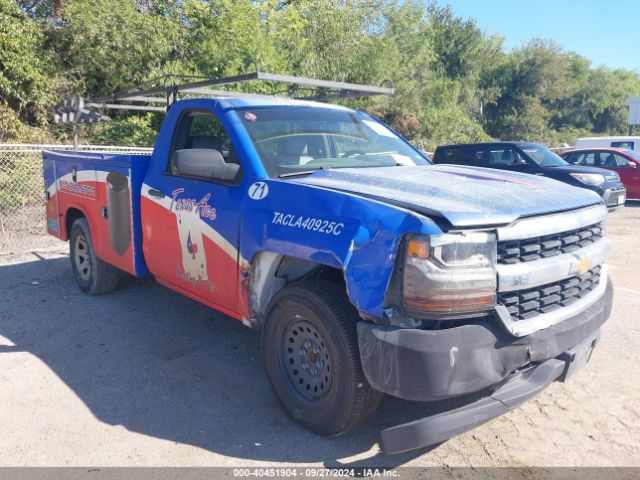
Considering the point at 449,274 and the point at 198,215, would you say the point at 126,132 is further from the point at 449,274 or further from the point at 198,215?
the point at 449,274

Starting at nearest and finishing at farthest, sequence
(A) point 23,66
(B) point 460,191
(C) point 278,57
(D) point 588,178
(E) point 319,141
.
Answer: (B) point 460,191 → (E) point 319,141 → (D) point 588,178 → (A) point 23,66 → (C) point 278,57

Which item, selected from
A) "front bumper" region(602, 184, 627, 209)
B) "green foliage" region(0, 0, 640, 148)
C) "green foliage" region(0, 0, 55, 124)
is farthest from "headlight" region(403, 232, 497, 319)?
"green foliage" region(0, 0, 55, 124)

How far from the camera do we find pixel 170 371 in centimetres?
449

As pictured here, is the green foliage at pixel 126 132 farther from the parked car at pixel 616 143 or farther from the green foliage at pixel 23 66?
the parked car at pixel 616 143

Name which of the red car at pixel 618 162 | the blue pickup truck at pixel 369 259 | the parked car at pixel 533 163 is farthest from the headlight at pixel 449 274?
the red car at pixel 618 162

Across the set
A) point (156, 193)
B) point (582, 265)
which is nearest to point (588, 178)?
point (582, 265)

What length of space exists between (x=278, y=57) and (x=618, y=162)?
10.3 metres

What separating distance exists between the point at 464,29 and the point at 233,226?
36.6 metres

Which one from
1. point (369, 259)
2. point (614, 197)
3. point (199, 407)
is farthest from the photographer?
point (614, 197)

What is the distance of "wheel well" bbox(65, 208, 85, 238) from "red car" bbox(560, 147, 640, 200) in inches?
574

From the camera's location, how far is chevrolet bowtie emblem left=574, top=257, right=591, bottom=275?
10.9 ft

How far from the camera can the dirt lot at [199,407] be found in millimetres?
3340

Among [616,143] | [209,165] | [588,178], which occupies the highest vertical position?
[209,165]

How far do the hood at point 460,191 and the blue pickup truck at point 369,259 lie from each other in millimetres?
17
